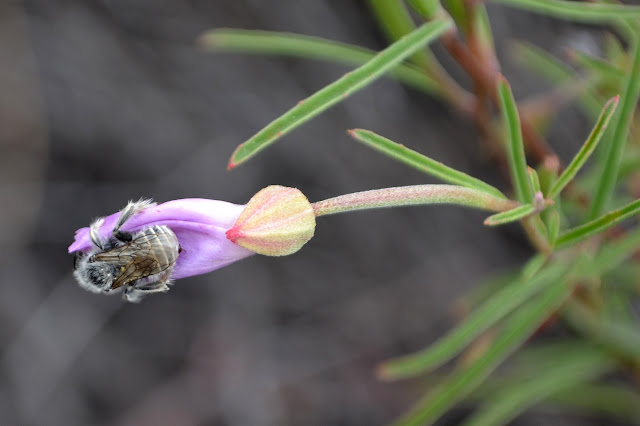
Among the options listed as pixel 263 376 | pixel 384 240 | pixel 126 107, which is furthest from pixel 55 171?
pixel 384 240

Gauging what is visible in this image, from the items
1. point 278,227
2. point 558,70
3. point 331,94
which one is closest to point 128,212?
point 278,227

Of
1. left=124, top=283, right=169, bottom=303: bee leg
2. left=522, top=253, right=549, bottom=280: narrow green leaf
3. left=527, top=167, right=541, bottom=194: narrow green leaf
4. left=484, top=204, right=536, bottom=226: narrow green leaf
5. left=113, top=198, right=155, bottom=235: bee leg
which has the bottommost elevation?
left=522, top=253, right=549, bottom=280: narrow green leaf

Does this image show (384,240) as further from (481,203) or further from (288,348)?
(481,203)

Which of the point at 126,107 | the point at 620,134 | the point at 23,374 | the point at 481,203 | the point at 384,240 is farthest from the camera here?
the point at 384,240

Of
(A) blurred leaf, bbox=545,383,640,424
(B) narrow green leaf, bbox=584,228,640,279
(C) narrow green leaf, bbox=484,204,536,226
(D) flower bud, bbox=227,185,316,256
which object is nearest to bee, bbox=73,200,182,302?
(D) flower bud, bbox=227,185,316,256

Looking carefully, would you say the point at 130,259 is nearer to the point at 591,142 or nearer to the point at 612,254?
the point at 591,142

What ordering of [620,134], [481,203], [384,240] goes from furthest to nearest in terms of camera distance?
[384,240] → [620,134] → [481,203]

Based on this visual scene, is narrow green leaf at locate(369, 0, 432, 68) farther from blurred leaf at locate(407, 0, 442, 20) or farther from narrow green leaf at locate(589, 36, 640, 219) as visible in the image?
narrow green leaf at locate(589, 36, 640, 219)
